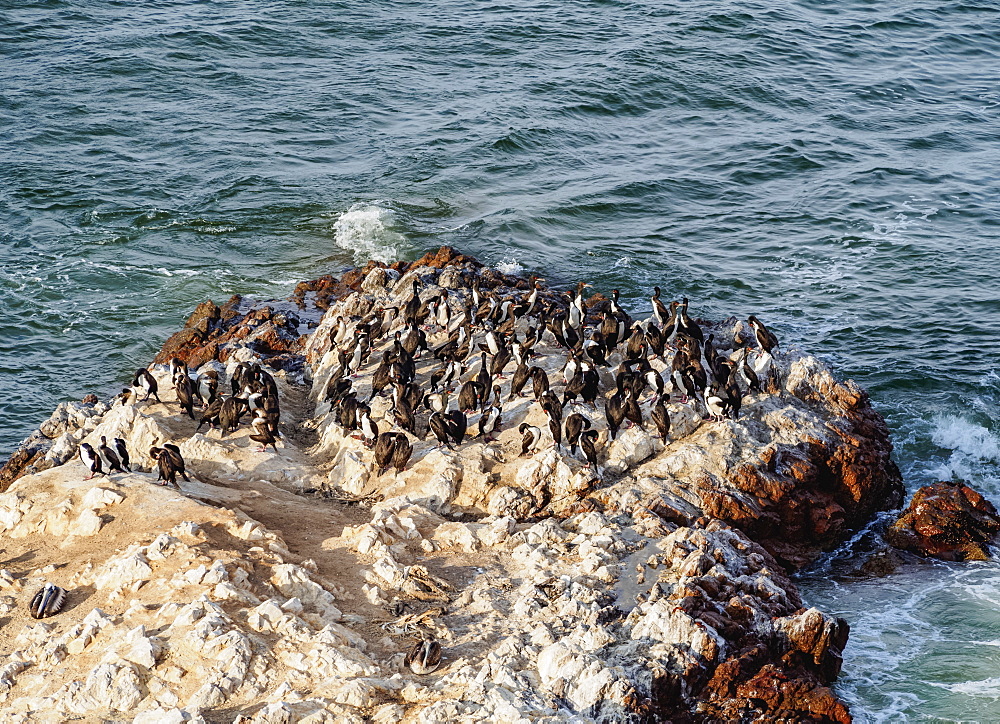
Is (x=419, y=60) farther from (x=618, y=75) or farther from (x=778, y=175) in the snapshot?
(x=778, y=175)

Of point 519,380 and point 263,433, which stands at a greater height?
point 519,380

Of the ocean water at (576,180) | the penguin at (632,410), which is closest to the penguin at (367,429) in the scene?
the penguin at (632,410)

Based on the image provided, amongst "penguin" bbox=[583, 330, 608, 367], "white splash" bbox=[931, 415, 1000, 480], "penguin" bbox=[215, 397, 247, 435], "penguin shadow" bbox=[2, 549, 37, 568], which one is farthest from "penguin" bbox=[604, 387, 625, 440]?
"penguin shadow" bbox=[2, 549, 37, 568]

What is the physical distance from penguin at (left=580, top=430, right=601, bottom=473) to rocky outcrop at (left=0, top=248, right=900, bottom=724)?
0.22m

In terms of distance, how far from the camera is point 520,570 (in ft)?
42.2

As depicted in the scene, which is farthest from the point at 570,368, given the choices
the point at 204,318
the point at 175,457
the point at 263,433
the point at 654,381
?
the point at 204,318

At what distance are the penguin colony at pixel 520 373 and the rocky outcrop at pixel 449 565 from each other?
21cm

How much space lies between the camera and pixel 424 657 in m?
10.9

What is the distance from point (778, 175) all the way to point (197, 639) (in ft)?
84.0

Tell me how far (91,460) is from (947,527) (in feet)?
41.6

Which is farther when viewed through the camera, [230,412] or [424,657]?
[230,412]

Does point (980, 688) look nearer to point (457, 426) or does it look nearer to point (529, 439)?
point (529, 439)

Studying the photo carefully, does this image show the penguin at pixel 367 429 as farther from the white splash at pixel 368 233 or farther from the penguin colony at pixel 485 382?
the white splash at pixel 368 233

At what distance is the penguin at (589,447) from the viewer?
14.8 m
